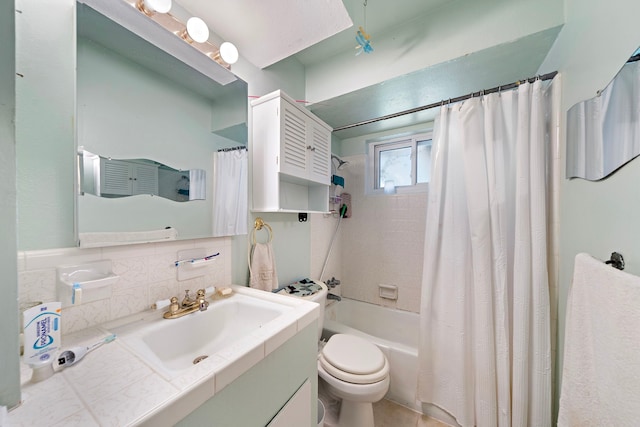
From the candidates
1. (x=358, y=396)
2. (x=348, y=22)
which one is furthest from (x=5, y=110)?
(x=358, y=396)

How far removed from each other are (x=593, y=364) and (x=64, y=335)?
1.57 m

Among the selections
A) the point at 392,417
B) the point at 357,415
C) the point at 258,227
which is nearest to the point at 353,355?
the point at 357,415

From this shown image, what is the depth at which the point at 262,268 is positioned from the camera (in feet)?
4.38

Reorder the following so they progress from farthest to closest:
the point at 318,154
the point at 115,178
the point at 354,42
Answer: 1. the point at 318,154
2. the point at 354,42
3. the point at 115,178

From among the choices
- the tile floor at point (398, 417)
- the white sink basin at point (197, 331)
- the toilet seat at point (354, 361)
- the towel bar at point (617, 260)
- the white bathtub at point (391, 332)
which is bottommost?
the tile floor at point (398, 417)

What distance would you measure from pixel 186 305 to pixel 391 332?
1.80m

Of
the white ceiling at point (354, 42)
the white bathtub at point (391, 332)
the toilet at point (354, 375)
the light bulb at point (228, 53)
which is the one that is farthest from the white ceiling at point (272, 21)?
the white bathtub at point (391, 332)

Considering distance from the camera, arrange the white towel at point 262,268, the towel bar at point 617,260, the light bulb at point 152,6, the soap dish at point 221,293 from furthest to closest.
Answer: the white towel at point 262,268
the soap dish at point 221,293
the light bulb at point 152,6
the towel bar at point 617,260

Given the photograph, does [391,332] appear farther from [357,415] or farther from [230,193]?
[230,193]

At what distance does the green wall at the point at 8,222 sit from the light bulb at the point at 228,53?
0.79 meters

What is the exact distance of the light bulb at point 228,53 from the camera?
3.53ft

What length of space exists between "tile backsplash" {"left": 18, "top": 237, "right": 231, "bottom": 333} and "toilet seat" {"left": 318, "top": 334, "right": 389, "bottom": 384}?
83cm

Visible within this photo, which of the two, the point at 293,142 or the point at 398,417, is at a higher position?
the point at 293,142

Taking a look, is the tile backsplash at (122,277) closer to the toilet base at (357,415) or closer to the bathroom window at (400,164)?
the toilet base at (357,415)
